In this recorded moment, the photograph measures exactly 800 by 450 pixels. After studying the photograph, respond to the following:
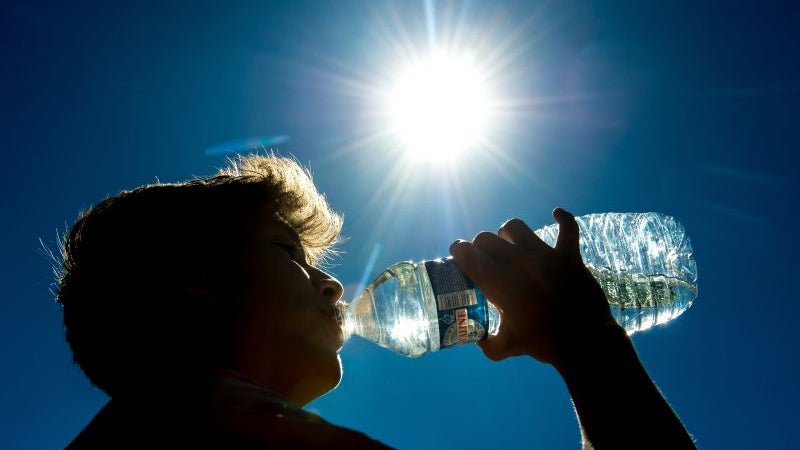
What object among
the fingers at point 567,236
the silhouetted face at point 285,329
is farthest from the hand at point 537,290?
the silhouetted face at point 285,329

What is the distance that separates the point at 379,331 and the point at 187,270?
182 cm

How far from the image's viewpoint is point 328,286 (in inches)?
84.6

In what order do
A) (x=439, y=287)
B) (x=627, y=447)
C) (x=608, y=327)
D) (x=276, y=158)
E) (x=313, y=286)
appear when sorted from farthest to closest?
1. (x=276, y=158)
2. (x=439, y=287)
3. (x=313, y=286)
4. (x=608, y=327)
5. (x=627, y=447)

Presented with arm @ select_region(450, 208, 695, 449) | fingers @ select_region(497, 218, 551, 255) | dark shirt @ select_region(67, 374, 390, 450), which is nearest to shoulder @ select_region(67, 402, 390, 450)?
dark shirt @ select_region(67, 374, 390, 450)

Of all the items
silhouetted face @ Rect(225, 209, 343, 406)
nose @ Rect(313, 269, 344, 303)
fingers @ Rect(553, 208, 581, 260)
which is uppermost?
fingers @ Rect(553, 208, 581, 260)

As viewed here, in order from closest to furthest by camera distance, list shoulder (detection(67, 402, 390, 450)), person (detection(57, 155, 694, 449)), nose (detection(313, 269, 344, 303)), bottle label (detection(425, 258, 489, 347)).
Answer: shoulder (detection(67, 402, 390, 450)) → person (detection(57, 155, 694, 449)) → nose (detection(313, 269, 344, 303)) → bottle label (detection(425, 258, 489, 347))

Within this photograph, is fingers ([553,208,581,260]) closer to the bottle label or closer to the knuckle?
the knuckle

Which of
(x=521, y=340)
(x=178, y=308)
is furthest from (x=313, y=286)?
(x=521, y=340)

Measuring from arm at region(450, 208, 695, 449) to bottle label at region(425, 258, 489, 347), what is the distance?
0.37 meters

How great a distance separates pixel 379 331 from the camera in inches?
140

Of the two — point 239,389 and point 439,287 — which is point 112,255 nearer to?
point 239,389

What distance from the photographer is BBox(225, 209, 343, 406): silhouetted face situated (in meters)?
1.74

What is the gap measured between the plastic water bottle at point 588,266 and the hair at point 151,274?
1.03m

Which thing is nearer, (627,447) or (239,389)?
(239,389)
